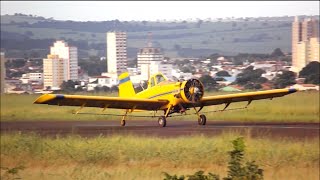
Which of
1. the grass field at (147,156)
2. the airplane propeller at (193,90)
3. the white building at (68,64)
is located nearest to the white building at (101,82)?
the white building at (68,64)

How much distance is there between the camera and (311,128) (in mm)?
27688

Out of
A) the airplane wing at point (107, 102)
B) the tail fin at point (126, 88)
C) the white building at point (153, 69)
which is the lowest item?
the airplane wing at point (107, 102)

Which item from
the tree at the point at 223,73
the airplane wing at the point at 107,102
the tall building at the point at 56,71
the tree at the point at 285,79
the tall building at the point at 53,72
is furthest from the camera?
the tree at the point at 223,73

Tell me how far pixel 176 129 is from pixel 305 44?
8.17m

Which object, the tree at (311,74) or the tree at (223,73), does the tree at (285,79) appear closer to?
the tree at (311,74)

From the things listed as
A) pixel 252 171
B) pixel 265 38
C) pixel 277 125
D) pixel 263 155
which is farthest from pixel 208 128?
pixel 265 38

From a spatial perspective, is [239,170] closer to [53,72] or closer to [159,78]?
[53,72]

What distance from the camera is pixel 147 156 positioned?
62.0 feet

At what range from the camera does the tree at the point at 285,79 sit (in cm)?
1958

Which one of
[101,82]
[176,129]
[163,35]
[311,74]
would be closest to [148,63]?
[101,82]

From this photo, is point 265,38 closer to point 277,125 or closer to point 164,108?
point 277,125

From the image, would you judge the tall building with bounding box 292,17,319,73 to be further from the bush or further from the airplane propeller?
the bush

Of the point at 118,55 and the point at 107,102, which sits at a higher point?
the point at 118,55

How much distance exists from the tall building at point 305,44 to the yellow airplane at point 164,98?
4.82 m
